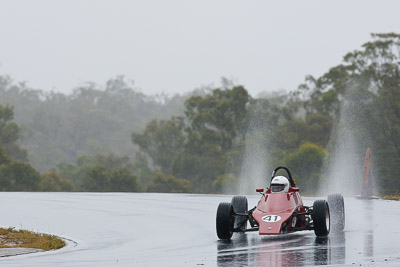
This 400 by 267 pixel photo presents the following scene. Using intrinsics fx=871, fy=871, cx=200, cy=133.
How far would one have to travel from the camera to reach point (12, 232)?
19.0 meters

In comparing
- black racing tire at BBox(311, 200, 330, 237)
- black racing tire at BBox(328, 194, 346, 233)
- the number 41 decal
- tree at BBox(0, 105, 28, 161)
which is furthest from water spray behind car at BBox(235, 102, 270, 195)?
the number 41 decal

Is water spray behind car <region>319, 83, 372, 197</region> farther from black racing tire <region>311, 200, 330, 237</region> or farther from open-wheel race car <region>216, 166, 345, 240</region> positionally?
black racing tire <region>311, 200, 330, 237</region>

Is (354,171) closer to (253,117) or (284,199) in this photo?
(253,117)

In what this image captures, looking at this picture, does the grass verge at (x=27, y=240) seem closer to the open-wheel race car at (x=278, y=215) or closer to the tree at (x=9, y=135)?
the open-wheel race car at (x=278, y=215)

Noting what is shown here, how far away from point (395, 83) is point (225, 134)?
47.9 feet

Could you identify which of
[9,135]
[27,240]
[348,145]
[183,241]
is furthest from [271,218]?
[9,135]

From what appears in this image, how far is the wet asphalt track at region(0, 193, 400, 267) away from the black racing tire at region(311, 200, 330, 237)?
0.66 ft

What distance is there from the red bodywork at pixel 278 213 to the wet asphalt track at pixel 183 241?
266 mm

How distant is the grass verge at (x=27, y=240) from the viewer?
1619 cm

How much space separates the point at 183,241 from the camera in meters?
17.1

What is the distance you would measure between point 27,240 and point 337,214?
672cm

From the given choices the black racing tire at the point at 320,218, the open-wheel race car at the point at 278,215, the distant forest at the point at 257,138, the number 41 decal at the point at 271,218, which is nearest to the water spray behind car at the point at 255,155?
the distant forest at the point at 257,138

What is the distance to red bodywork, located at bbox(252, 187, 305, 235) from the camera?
16.5 metres

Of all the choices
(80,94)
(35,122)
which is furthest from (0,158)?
(80,94)
